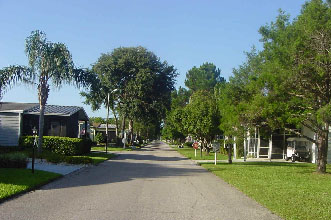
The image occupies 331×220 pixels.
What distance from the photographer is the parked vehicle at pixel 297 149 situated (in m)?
32.6

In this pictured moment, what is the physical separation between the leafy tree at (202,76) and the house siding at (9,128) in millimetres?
62704

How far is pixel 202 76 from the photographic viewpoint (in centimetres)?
9100

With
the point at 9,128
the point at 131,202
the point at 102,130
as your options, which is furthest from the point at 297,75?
the point at 102,130

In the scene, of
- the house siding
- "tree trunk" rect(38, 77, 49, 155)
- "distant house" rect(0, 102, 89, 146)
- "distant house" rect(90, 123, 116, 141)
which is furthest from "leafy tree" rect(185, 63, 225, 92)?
"tree trunk" rect(38, 77, 49, 155)

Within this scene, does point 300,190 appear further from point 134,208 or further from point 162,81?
point 162,81

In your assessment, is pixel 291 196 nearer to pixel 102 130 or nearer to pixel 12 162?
pixel 12 162

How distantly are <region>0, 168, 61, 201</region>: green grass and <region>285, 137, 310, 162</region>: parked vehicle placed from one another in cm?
2260

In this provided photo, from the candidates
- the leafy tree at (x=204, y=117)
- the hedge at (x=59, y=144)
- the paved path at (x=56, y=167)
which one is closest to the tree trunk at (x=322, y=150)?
the paved path at (x=56, y=167)

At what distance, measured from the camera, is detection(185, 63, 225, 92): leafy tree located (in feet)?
295

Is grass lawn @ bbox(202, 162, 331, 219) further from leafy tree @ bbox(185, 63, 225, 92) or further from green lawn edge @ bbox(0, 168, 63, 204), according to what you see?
leafy tree @ bbox(185, 63, 225, 92)

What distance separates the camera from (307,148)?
33.7 meters

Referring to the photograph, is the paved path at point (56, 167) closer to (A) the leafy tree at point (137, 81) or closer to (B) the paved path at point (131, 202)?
(B) the paved path at point (131, 202)

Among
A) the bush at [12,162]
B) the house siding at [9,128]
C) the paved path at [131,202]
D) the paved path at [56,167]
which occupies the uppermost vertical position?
the house siding at [9,128]

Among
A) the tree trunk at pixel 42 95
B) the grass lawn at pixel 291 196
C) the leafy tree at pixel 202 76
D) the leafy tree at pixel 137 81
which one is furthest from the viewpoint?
the leafy tree at pixel 202 76
